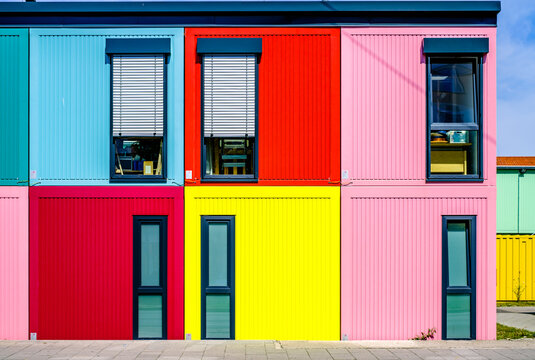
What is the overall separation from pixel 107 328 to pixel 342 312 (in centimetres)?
469

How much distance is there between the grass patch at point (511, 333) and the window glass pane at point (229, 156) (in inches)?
245

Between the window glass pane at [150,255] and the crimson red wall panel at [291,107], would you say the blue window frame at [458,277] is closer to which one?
the crimson red wall panel at [291,107]

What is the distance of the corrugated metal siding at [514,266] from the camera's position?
13.2 metres

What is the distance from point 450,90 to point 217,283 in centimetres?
623

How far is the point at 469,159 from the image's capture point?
8992 millimetres

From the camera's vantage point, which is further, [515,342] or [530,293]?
[530,293]

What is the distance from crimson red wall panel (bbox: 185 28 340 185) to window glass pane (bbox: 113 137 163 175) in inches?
26.0

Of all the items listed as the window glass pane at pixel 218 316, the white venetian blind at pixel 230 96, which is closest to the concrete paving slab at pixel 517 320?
the window glass pane at pixel 218 316

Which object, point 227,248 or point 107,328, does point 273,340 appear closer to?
point 227,248

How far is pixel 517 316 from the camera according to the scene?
11125mm

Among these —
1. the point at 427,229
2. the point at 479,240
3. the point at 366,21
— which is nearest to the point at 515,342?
the point at 479,240

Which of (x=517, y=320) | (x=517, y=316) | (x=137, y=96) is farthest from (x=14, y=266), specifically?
(x=517, y=316)

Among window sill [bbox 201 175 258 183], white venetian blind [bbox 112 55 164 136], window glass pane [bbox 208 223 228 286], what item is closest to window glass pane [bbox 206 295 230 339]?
window glass pane [bbox 208 223 228 286]

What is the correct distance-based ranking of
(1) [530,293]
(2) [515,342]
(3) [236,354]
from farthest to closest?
(1) [530,293], (2) [515,342], (3) [236,354]
